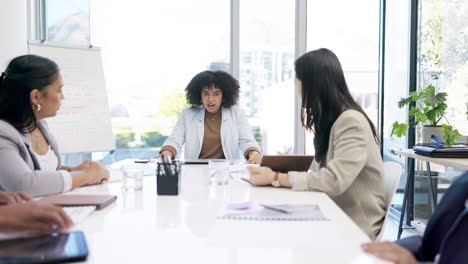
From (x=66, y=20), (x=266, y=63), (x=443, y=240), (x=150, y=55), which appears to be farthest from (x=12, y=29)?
(x=443, y=240)

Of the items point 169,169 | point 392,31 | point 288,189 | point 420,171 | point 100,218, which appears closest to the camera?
point 100,218

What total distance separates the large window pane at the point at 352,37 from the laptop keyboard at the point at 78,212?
3.39m

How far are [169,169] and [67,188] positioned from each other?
39 cm

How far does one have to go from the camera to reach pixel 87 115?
142 inches

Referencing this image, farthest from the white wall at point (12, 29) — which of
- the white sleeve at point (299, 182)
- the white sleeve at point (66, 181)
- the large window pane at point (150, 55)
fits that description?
the white sleeve at point (299, 182)

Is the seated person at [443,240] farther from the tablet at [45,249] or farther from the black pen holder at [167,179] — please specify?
the black pen holder at [167,179]

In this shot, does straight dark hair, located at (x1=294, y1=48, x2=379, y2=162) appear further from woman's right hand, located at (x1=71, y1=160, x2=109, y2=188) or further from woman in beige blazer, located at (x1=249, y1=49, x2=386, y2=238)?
woman's right hand, located at (x1=71, y1=160, x2=109, y2=188)

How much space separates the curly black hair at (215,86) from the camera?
326cm

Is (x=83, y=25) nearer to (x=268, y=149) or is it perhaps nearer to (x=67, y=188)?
(x=268, y=149)

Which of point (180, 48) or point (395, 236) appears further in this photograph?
point (180, 48)

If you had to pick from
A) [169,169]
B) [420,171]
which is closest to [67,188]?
[169,169]

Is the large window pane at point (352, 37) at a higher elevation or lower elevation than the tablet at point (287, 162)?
higher

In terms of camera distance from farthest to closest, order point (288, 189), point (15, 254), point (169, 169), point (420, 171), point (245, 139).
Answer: point (420, 171), point (245, 139), point (288, 189), point (169, 169), point (15, 254)

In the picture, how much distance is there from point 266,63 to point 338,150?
9.57 ft
